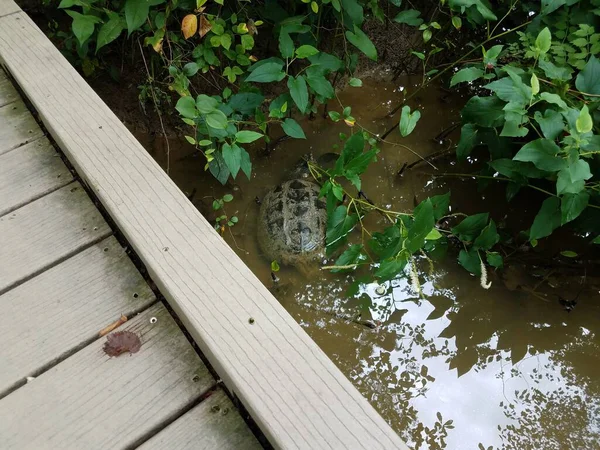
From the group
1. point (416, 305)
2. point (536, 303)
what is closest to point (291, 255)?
point (416, 305)

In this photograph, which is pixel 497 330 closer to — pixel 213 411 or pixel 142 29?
pixel 213 411

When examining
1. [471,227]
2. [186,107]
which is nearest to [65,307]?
[186,107]

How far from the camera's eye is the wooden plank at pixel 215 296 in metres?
0.92

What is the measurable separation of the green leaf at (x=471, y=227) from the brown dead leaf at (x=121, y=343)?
60.7 inches

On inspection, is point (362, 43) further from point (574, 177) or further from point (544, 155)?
point (574, 177)

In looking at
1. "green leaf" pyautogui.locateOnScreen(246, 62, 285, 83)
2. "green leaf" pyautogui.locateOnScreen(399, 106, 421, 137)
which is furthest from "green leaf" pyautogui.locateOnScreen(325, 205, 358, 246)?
"green leaf" pyautogui.locateOnScreen(246, 62, 285, 83)

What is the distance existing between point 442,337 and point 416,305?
0.60 ft

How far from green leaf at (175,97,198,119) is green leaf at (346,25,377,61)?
3.07ft

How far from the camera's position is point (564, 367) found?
2215 millimetres

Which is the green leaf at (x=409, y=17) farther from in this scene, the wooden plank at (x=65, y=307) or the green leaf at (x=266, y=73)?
the wooden plank at (x=65, y=307)

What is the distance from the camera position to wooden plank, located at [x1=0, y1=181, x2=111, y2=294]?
50.9 inches

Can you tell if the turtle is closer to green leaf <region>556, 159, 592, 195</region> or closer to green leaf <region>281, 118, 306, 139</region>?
green leaf <region>281, 118, 306, 139</region>

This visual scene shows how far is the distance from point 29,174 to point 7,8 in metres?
0.70

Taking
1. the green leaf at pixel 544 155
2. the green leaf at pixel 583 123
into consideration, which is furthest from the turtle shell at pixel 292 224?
the green leaf at pixel 583 123
